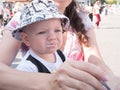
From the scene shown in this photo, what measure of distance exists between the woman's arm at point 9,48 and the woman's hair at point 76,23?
1.27 ft

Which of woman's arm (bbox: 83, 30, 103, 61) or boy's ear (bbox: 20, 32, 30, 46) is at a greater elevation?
boy's ear (bbox: 20, 32, 30, 46)

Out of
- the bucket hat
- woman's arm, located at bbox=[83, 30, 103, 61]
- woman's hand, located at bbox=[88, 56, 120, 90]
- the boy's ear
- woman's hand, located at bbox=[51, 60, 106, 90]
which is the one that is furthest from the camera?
woman's arm, located at bbox=[83, 30, 103, 61]

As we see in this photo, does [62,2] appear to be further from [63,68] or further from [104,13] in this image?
[104,13]

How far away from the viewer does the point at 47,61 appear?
63.9 inches

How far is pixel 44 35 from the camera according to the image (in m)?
1.46

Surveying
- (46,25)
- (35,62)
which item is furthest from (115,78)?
(35,62)

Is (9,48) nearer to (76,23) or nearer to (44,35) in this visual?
(44,35)

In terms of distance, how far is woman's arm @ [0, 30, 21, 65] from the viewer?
1.65 m

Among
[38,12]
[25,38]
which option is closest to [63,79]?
[38,12]

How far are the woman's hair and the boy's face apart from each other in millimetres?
407

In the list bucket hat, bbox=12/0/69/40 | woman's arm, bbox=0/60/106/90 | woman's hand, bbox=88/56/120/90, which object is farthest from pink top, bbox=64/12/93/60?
woman's arm, bbox=0/60/106/90

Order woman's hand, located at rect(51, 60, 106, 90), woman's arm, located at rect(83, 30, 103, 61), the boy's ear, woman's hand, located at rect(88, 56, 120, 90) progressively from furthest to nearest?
woman's arm, located at rect(83, 30, 103, 61), the boy's ear, woman's hand, located at rect(88, 56, 120, 90), woman's hand, located at rect(51, 60, 106, 90)

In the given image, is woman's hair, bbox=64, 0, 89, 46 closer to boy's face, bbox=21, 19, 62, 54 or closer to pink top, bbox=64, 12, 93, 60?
pink top, bbox=64, 12, 93, 60

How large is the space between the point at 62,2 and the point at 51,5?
17.6 inches
